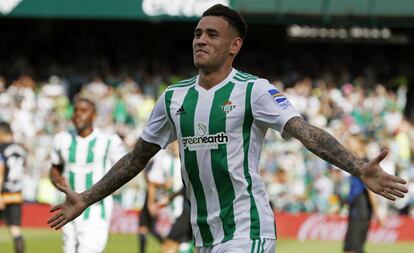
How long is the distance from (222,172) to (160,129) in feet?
1.82

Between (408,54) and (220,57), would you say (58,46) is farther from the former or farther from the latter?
(220,57)

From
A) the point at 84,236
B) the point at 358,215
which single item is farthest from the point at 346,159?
the point at 358,215

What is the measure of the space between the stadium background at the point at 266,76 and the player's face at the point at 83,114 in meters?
7.19

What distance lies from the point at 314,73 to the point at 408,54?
4.01m

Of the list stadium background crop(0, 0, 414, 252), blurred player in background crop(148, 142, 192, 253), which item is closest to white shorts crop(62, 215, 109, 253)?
blurred player in background crop(148, 142, 192, 253)

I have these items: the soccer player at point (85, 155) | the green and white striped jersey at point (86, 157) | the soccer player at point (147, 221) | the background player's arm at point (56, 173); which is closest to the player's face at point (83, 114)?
the soccer player at point (85, 155)

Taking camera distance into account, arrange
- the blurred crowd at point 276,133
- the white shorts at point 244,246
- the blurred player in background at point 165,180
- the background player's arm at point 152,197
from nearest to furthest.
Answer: the white shorts at point 244,246
the blurred player in background at point 165,180
the background player's arm at point 152,197
the blurred crowd at point 276,133

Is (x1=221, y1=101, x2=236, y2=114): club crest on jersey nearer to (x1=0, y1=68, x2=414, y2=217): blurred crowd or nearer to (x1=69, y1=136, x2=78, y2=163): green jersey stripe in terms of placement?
(x1=69, y1=136, x2=78, y2=163): green jersey stripe

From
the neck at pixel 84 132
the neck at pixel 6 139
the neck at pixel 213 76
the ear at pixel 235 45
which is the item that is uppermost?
the neck at pixel 6 139

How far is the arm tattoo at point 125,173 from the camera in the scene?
6293mm

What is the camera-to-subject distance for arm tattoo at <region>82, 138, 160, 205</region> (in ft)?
20.6

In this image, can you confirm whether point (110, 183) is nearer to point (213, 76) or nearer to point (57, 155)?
point (213, 76)

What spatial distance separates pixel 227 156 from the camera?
589 cm

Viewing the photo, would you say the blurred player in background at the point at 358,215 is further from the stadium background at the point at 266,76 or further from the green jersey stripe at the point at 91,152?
the stadium background at the point at 266,76
